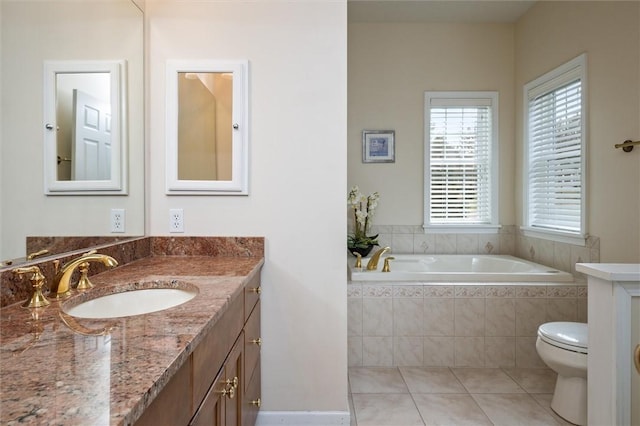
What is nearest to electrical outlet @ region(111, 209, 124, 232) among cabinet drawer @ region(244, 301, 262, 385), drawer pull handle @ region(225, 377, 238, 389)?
cabinet drawer @ region(244, 301, 262, 385)

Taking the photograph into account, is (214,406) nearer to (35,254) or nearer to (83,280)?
(83,280)

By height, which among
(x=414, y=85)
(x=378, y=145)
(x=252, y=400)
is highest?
(x=414, y=85)

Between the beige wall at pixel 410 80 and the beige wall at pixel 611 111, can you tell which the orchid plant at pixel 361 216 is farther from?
the beige wall at pixel 611 111

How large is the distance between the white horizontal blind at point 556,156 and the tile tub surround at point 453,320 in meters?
0.68

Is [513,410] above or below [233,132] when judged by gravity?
below

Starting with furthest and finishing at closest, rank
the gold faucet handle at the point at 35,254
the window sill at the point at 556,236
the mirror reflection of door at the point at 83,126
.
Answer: the window sill at the point at 556,236
the mirror reflection of door at the point at 83,126
the gold faucet handle at the point at 35,254

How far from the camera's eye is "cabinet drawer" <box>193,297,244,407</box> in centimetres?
83

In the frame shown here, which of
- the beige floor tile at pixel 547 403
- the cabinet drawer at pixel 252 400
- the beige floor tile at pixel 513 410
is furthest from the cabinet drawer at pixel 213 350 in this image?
the beige floor tile at pixel 547 403

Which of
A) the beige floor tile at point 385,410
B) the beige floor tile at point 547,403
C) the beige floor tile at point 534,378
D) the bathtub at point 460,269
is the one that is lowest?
the beige floor tile at point 385,410

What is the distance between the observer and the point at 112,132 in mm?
1531

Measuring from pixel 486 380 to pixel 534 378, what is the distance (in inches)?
12.7

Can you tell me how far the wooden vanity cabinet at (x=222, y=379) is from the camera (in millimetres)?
708

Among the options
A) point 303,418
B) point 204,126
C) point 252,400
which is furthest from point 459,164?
point 252,400

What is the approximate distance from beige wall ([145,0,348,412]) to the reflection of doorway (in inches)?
12.8
